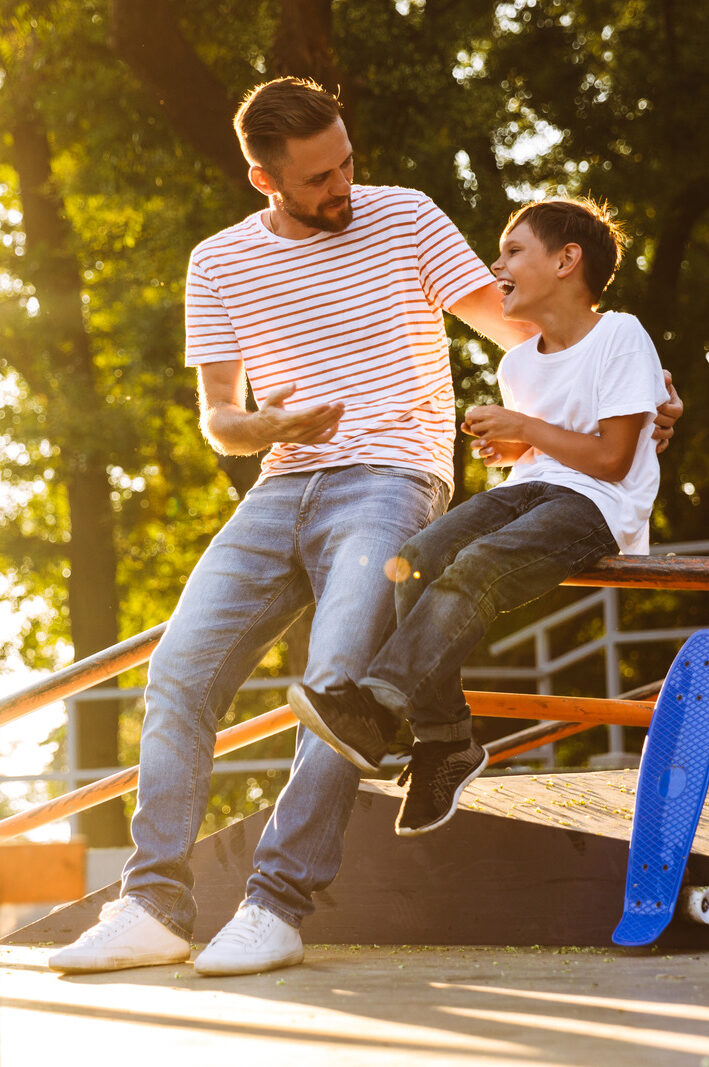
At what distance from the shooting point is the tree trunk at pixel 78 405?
12.5m

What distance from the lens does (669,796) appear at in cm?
323

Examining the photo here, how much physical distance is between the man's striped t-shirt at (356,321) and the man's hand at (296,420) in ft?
0.61

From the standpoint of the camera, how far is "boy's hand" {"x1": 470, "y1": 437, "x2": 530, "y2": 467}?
3.29m

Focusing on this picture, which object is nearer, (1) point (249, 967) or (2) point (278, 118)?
(1) point (249, 967)

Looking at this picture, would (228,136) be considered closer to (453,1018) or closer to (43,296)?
(43,296)

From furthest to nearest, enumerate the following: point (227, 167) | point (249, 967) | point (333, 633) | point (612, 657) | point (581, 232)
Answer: point (227, 167)
point (612, 657)
point (581, 232)
point (333, 633)
point (249, 967)

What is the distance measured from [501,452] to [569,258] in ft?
1.81

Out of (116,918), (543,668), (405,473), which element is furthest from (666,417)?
(543,668)

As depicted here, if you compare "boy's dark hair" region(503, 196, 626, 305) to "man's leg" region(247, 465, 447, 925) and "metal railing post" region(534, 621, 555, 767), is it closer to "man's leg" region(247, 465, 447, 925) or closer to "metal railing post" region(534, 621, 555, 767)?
"man's leg" region(247, 465, 447, 925)

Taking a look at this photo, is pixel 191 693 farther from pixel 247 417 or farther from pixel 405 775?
pixel 247 417

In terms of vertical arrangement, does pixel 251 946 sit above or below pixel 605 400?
below

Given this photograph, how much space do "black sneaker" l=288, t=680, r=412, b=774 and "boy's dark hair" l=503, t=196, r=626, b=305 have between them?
1.32m

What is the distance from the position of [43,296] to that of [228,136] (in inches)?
191

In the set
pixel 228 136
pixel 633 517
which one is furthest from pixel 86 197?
pixel 633 517
